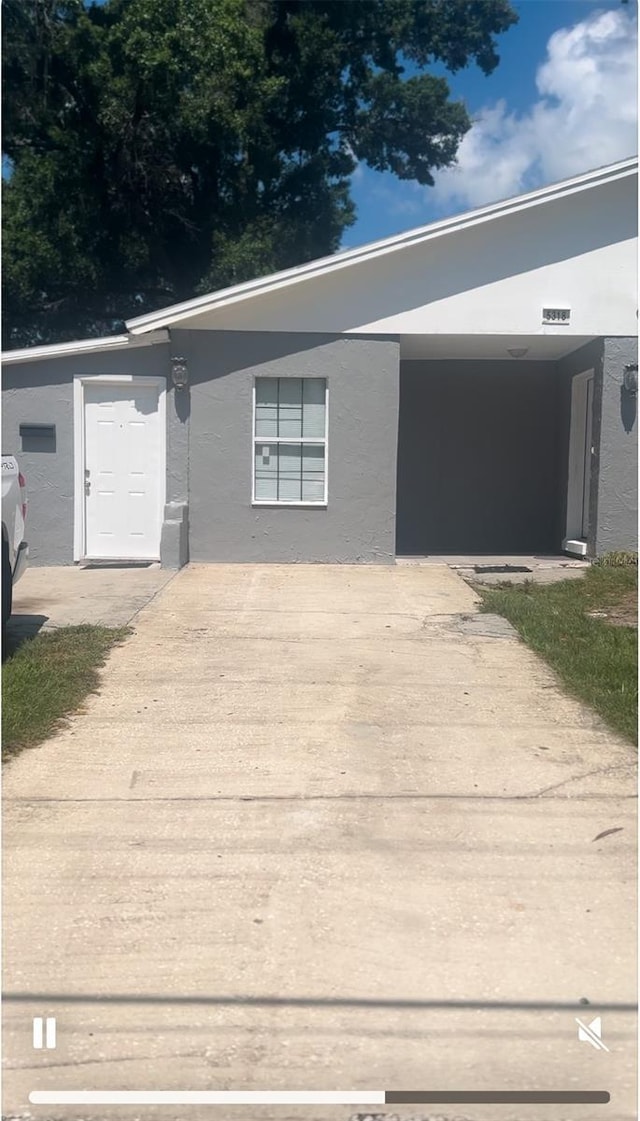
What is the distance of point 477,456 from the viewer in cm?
1603

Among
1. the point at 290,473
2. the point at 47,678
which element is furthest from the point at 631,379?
the point at 47,678

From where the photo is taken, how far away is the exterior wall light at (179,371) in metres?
12.5

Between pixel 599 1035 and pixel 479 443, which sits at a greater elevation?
pixel 479 443

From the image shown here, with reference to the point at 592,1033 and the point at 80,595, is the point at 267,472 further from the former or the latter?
the point at 592,1033

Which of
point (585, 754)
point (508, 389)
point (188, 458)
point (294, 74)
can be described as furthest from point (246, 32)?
point (585, 754)

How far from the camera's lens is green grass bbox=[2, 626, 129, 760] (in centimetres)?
599

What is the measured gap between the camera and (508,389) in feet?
51.5

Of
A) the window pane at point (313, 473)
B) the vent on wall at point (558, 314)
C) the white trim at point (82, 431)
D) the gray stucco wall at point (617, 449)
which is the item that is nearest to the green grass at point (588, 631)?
the gray stucco wall at point (617, 449)

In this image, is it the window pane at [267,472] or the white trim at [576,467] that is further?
the white trim at [576,467]

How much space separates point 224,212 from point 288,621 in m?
16.3

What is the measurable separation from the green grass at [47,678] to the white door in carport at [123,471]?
14.0 feet

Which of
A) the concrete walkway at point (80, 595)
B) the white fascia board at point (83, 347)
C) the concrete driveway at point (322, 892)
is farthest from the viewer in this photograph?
the white fascia board at point (83, 347)

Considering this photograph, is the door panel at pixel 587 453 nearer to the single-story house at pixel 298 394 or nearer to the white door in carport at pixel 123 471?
the single-story house at pixel 298 394

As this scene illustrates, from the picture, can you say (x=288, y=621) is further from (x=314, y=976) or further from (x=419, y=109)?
(x=419, y=109)
